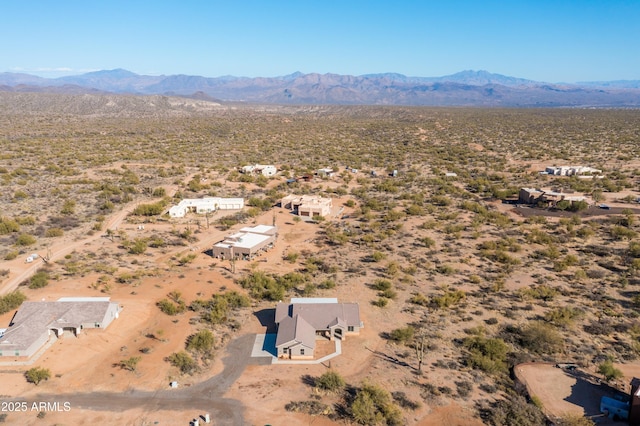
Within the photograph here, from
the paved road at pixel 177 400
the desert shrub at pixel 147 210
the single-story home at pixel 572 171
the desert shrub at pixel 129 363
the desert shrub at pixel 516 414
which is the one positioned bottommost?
the paved road at pixel 177 400

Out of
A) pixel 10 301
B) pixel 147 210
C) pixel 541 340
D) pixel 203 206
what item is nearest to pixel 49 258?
pixel 10 301

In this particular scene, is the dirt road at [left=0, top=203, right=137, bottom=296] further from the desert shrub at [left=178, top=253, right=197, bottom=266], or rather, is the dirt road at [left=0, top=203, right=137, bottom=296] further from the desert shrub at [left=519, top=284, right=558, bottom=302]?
the desert shrub at [left=519, top=284, right=558, bottom=302]

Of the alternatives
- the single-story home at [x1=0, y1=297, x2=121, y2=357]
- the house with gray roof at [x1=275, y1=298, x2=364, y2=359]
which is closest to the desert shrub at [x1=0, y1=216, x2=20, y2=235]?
the single-story home at [x1=0, y1=297, x2=121, y2=357]

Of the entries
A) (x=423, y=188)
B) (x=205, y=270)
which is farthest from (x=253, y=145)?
(x=205, y=270)

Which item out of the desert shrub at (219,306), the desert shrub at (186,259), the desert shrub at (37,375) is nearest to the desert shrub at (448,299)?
the desert shrub at (219,306)

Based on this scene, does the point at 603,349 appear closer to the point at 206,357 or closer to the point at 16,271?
the point at 206,357

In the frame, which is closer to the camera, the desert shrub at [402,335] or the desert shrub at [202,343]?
the desert shrub at [202,343]

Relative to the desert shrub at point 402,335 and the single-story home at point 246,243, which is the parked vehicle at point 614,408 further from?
the single-story home at point 246,243

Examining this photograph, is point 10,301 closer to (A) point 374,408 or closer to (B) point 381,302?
(A) point 374,408
